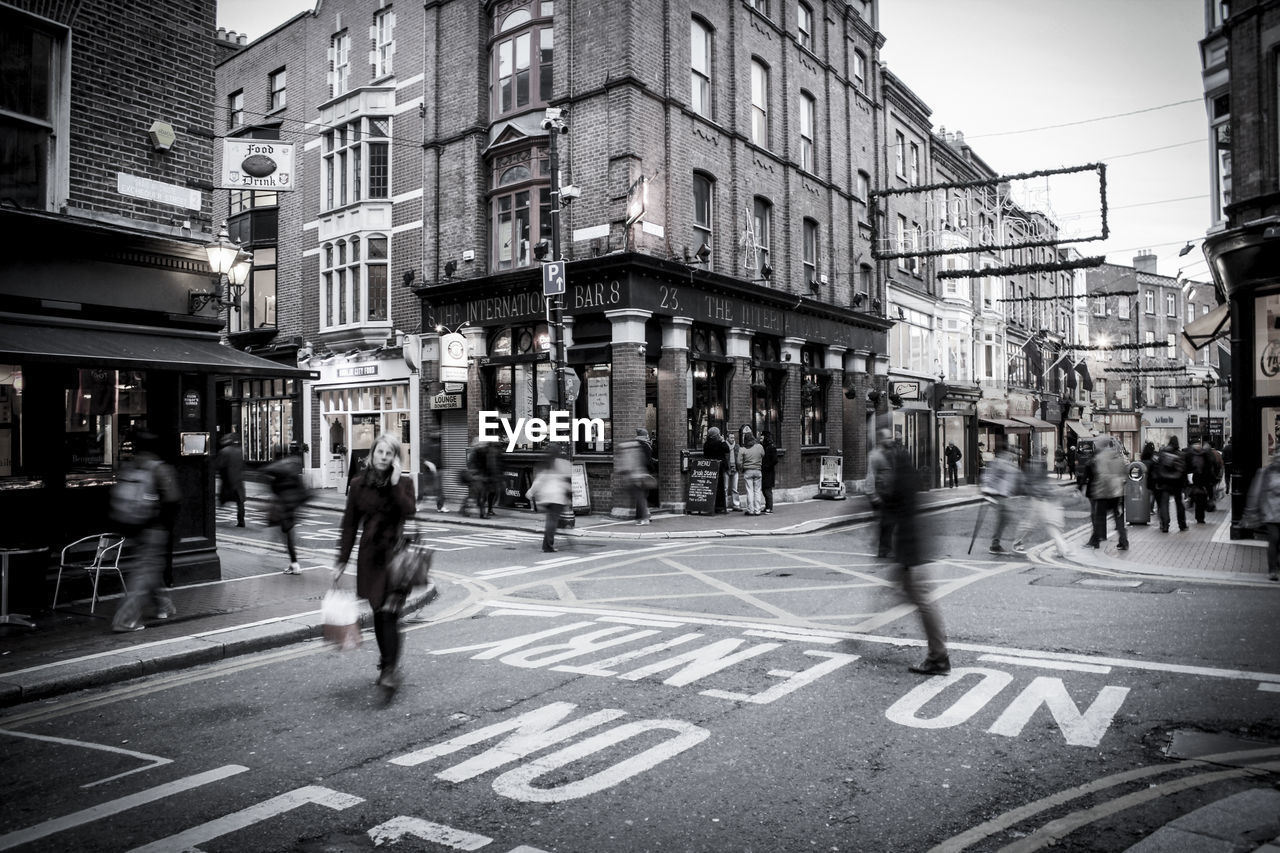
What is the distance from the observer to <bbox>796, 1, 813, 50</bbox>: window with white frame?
2578 cm

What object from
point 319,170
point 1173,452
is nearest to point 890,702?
point 1173,452

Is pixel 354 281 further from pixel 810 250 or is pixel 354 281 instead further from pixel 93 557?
pixel 93 557

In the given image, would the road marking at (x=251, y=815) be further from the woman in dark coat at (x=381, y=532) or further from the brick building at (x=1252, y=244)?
the brick building at (x=1252, y=244)

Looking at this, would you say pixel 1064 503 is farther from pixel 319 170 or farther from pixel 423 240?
pixel 319 170

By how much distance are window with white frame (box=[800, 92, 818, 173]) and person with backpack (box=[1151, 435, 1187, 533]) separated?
13623 millimetres

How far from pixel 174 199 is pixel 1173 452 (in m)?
18.0

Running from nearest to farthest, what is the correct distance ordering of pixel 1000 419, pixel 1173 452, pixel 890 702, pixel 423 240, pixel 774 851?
1. pixel 774 851
2. pixel 890 702
3. pixel 1173 452
4. pixel 423 240
5. pixel 1000 419

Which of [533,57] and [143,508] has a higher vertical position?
[533,57]

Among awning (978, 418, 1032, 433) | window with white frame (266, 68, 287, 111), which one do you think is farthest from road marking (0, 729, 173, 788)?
awning (978, 418, 1032, 433)

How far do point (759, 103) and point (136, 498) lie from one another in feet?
67.4

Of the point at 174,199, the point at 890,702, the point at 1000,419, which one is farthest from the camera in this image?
the point at 1000,419

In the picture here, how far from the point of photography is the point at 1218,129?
667 inches

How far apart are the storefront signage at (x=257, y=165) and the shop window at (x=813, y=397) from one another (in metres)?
16.6

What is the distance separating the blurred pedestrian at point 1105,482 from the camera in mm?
13547
